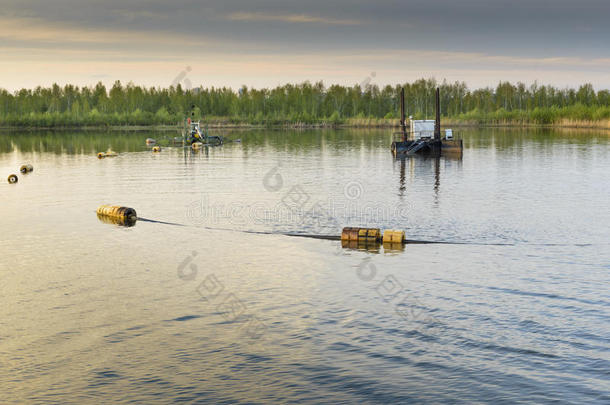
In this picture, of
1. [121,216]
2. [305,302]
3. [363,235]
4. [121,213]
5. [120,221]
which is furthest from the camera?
[121,213]

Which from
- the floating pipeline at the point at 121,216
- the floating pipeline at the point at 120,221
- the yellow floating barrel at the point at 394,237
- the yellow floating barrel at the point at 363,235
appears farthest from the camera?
the floating pipeline at the point at 121,216

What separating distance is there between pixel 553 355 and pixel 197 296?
1096 centimetres

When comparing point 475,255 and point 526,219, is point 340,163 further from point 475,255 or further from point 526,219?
point 475,255

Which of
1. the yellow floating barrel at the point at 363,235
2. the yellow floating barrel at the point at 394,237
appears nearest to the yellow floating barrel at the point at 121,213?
the yellow floating barrel at the point at 363,235

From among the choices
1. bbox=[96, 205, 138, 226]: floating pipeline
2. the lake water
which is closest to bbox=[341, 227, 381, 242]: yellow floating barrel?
the lake water

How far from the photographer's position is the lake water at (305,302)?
46.6 ft

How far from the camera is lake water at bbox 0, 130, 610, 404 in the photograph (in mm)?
14211

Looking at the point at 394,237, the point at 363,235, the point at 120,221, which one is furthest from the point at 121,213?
the point at 394,237

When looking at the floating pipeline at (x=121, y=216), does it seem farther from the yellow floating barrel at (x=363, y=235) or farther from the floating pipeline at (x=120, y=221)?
the yellow floating barrel at (x=363, y=235)

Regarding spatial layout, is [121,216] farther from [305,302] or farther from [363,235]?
[305,302]

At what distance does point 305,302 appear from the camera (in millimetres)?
19906

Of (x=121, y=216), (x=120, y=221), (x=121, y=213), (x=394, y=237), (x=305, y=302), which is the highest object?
(x=121, y=213)

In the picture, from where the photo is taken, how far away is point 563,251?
2684 cm

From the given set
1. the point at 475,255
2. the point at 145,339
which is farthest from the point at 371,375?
the point at 475,255
